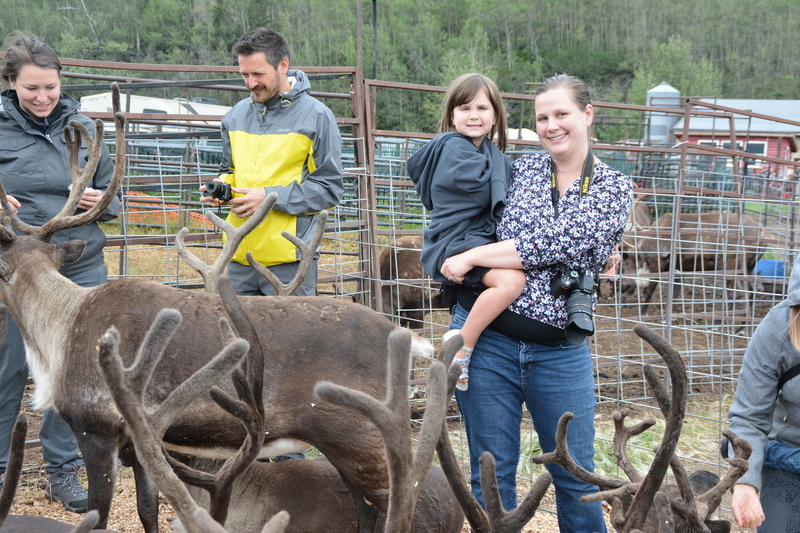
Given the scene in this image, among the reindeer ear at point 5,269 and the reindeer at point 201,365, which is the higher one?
the reindeer ear at point 5,269

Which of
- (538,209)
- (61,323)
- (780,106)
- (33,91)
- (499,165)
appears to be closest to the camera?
(538,209)

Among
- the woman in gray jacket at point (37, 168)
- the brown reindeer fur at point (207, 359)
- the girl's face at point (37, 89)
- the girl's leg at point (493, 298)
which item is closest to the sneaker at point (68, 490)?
the woman in gray jacket at point (37, 168)

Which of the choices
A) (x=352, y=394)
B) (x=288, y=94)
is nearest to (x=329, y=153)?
(x=288, y=94)

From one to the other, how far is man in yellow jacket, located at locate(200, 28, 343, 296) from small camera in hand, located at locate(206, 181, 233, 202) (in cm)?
6

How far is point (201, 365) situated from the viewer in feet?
8.98

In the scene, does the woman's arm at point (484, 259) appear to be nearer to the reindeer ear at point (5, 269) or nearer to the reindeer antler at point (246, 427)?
the reindeer antler at point (246, 427)

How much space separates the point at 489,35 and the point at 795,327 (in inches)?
3094

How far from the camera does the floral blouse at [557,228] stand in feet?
7.79

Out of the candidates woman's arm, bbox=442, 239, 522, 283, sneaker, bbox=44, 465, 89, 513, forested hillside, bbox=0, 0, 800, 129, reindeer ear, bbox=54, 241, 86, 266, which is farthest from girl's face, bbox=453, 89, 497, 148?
forested hillside, bbox=0, 0, 800, 129

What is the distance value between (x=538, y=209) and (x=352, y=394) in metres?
1.41

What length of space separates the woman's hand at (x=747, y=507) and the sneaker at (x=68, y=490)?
3.07 m

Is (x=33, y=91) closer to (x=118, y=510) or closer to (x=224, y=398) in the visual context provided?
(x=118, y=510)

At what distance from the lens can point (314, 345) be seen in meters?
2.73

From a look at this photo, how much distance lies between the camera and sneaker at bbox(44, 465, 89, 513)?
3.76m
